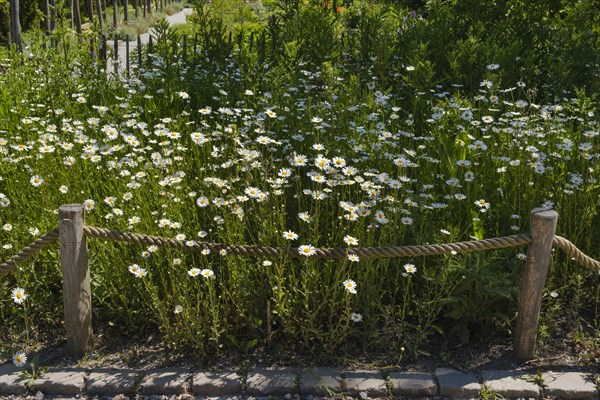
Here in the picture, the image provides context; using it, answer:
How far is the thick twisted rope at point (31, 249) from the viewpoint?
11.9 ft

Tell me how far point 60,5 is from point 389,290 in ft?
13.4

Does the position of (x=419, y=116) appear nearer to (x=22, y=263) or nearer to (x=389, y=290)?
(x=389, y=290)

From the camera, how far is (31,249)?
3658mm

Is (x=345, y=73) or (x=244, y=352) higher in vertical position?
(x=345, y=73)

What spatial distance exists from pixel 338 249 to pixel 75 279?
4.50ft

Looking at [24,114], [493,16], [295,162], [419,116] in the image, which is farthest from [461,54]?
[24,114]

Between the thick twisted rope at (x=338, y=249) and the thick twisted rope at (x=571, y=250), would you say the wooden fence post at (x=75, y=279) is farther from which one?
the thick twisted rope at (x=571, y=250)

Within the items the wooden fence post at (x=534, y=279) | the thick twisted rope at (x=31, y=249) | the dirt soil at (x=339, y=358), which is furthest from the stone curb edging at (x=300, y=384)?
the thick twisted rope at (x=31, y=249)

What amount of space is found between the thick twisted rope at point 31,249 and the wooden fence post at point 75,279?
0.28 feet

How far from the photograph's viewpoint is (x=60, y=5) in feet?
20.4

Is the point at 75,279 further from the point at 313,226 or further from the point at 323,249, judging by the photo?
the point at 313,226

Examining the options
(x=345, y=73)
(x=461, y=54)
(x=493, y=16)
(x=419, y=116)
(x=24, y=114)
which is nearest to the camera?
(x=24, y=114)

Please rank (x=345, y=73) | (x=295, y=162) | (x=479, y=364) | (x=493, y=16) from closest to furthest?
(x=479, y=364)
(x=295, y=162)
(x=345, y=73)
(x=493, y=16)

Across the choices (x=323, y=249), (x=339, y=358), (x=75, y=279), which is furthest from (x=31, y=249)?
(x=339, y=358)
